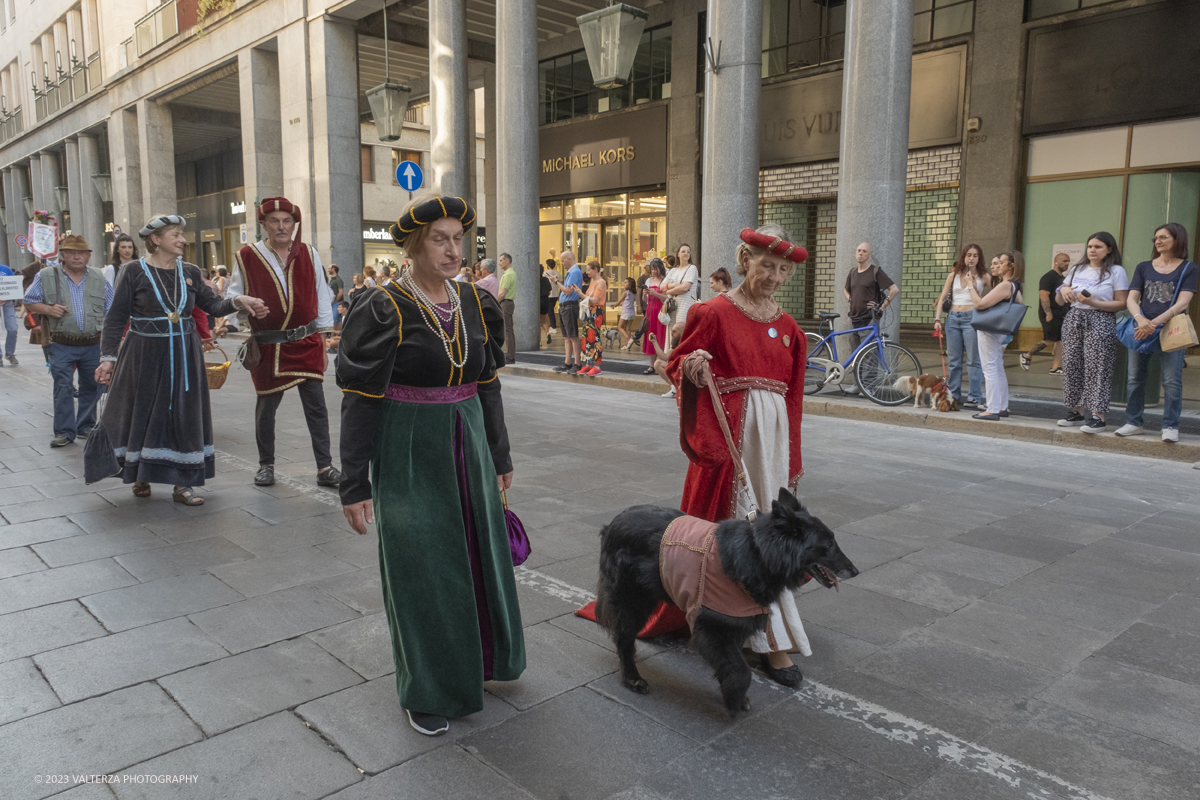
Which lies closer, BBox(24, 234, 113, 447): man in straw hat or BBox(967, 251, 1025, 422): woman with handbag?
BBox(24, 234, 113, 447): man in straw hat

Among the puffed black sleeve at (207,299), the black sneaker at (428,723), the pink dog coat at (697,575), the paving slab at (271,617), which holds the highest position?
the puffed black sleeve at (207,299)

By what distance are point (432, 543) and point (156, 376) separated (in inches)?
154

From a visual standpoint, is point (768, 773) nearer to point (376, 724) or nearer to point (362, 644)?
point (376, 724)

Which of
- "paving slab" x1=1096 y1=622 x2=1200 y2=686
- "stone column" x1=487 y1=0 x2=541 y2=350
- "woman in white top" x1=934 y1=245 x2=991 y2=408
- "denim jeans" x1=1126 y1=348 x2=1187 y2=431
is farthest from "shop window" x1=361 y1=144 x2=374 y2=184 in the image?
"paving slab" x1=1096 y1=622 x2=1200 y2=686

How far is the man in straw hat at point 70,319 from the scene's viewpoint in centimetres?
763

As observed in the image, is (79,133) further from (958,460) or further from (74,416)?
(958,460)

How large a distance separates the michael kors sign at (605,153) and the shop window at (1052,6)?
726 centimetres

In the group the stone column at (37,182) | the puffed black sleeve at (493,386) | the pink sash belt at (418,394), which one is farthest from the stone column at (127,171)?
the pink sash belt at (418,394)

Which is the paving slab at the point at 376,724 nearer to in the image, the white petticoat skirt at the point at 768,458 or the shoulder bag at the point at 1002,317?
the white petticoat skirt at the point at 768,458

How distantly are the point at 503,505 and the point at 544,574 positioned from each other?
1.37 meters

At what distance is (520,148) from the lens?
1497 cm

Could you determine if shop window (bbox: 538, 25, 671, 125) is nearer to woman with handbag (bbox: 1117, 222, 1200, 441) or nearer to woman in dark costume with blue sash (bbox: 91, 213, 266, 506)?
woman with handbag (bbox: 1117, 222, 1200, 441)

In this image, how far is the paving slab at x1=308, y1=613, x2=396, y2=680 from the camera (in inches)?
132

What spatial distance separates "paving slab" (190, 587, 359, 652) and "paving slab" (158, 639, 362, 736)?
0.13 metres
